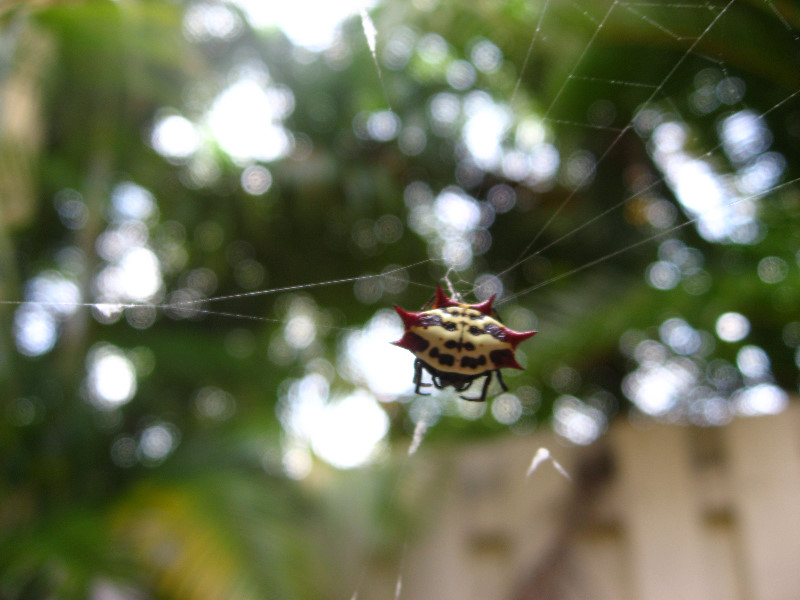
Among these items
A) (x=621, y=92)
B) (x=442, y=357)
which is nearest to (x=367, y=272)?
(x=621, y=92)

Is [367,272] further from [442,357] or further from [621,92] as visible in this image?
[442,357]

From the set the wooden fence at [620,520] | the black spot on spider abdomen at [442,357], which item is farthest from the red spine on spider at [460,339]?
the wooden fence at [620,520]

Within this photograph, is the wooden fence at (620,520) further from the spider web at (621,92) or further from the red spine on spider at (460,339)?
the red spine on spider at (460,339)

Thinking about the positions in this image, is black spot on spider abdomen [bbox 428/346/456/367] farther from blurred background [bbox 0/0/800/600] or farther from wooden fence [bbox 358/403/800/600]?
wooden fence [bbox 358/403/800/600]

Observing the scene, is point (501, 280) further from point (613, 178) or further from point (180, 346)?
point (180, 346)

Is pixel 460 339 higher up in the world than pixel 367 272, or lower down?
lower down

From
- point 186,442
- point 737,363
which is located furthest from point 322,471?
point 737,363
